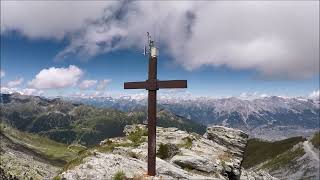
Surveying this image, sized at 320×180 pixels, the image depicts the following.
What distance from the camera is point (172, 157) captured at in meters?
36.4

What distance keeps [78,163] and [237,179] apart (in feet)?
58.5

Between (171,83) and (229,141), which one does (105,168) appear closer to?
(171,83)

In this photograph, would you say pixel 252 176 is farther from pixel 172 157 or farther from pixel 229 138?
pixel 172 157

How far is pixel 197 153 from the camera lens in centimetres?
3753

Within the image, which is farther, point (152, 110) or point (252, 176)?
point (252, 176)

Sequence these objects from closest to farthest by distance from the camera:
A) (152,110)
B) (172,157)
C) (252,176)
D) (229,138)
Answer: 1. (152,110)
2. (172,157)
3. (252,176)
4. (229,138)

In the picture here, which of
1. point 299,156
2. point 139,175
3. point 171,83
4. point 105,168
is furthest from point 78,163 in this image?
point 299,156

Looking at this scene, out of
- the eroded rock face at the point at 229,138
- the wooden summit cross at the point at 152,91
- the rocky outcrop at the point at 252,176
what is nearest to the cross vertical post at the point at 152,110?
the wooden summit cross at the point at 152,91

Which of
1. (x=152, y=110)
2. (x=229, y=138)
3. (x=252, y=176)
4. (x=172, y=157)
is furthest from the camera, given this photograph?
(x=229, y=138)

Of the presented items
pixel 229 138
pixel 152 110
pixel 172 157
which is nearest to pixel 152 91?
pixel 152 110

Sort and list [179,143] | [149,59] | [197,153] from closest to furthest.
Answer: [149,59] → [197,153] → [179,143]

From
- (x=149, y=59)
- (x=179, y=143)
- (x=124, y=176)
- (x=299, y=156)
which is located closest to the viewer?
(x=124, y=176)

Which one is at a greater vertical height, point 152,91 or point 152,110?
point 152,91

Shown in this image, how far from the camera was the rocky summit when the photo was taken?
26.8 m
